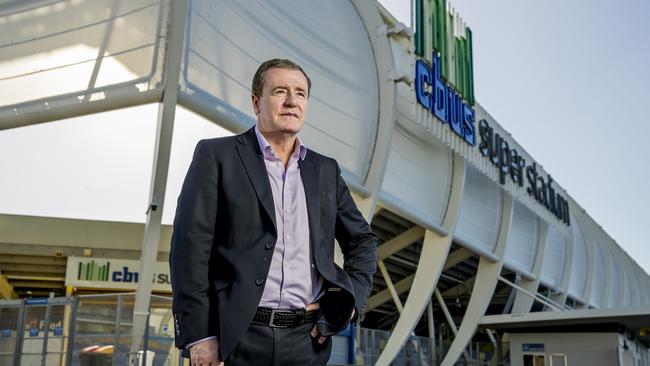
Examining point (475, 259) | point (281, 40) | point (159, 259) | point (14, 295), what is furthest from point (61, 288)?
point (281, 40)

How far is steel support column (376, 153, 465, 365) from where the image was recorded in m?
20.0

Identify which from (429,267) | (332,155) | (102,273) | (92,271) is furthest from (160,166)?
(92,271)

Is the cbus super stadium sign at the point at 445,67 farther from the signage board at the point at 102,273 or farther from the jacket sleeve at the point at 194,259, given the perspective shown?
the jacket sleeve at the point at 194,259

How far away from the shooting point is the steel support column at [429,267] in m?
20.0

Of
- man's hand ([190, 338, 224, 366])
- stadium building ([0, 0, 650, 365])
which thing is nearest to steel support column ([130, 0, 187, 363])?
stadium building ([0, 0, 650, 365])

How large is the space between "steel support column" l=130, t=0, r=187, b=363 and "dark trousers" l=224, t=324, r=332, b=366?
28.4ft

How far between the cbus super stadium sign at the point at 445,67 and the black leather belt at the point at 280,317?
1549 cm

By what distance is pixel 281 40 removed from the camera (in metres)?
13.7

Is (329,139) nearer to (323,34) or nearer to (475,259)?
(323,34)

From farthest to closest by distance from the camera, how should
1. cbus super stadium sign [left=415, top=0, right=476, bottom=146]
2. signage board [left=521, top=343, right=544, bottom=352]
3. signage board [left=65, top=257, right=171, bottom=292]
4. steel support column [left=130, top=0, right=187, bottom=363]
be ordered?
signage board [left=65, top=257, right=171, bottom=292]
signage board [left=521, top=343, right=544, bottom=352]
cbus super stadium sign [left=415, top=0, right=476, bottom=146]
steel support column [left=130, top=0, right=187, bottom=363]

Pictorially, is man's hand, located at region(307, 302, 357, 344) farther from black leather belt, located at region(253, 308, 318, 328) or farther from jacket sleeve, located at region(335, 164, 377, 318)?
jacket sleeve, located at region(335, 164, 377, 318)

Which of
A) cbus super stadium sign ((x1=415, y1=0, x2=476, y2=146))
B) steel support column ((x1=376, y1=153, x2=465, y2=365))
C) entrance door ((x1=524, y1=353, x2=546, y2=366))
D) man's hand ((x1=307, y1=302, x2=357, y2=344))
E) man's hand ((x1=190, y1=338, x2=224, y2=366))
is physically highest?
cbus super stadium sign ((x1=415, y1=0, x2=476, y2=146))

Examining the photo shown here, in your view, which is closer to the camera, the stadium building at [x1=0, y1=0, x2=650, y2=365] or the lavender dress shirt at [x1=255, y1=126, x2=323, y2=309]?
the lavender dress shirt at [x1=255, y1=126, x2=323, y2=309]

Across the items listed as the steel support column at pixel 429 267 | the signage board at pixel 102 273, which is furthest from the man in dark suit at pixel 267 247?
the signage board at pixel 102 273
